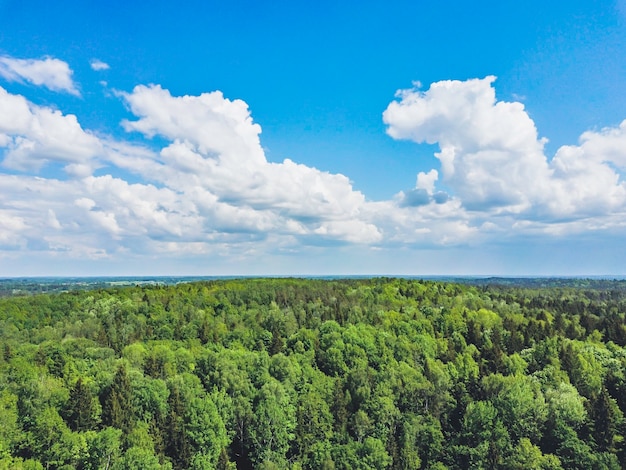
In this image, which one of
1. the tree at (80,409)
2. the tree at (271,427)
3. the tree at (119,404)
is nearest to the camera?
the tree at (80,409)

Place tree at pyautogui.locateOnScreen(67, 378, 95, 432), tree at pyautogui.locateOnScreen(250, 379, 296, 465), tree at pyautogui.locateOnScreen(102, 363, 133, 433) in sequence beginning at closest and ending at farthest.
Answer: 1. tree at pyautogui.locateOnScreen(67, 378, 95, 432)
2. tree at pyautogui.locateOnScreen(102, 363, 133, 433)
3. tree at pyautogui.locateOnScreen(250, 379, 296, 465)

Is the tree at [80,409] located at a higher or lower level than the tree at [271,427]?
higher

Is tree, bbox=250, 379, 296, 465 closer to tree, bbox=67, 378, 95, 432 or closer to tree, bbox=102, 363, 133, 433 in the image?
tree, bbox=102, 363, 133, 433

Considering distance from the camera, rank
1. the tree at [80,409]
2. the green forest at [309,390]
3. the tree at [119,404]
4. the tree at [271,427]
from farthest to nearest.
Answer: the tree at [271,427] → the tree at [119,404] → the green forest at [309,390] → the tree at [80,409]

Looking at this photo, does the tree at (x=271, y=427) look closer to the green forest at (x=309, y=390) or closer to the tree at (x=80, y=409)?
the green forest at (x=309, y=390)

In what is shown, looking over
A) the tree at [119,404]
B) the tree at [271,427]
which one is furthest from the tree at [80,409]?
the tree at [271,427]

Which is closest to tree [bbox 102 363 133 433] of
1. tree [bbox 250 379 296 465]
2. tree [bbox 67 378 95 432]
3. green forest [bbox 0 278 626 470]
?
green forest [bbox 0 278 626 470]

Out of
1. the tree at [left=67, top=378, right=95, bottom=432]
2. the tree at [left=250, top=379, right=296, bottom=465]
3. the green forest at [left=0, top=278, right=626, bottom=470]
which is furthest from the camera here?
the tree at [left=250, top=379, right=296, bottom=465]

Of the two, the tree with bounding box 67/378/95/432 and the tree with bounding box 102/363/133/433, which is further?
the tree with bounding box 102/363/133/433
